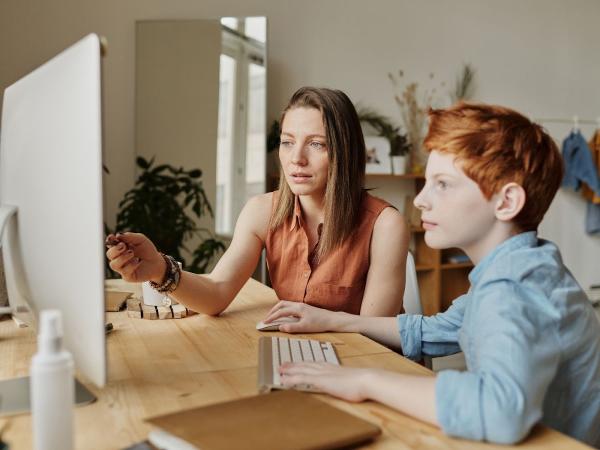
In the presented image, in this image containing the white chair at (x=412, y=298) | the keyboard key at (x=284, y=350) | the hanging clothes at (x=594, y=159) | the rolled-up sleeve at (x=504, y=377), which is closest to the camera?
the rolled-up sleeve at (x=504, y=377)

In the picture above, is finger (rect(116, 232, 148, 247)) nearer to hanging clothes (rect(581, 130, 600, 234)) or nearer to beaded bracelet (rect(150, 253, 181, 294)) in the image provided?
beaded bracelet (rect(150, 253, 181, 294))

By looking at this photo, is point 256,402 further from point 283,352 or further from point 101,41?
point 101,41

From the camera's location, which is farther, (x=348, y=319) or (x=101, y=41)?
(x=348, y=319)

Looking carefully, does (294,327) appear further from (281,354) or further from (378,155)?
(378,155)

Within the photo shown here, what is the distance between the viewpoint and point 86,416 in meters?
0.96

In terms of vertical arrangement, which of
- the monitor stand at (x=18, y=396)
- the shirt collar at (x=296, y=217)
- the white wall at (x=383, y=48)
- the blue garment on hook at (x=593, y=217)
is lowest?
the blue garment on hook at (x=593, y=217)

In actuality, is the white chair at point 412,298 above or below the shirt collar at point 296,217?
below

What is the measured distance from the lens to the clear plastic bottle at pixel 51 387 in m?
0.76

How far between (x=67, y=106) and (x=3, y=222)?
34 cm

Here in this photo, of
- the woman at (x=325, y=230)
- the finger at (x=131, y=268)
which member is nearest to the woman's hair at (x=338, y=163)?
the woman at (x=325, y=230)

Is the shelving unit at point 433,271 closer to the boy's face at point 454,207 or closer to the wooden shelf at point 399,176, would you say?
the wooden shelf at point 399,176

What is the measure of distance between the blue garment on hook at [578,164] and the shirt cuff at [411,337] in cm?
385

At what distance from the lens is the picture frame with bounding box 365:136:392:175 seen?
4.42 meters

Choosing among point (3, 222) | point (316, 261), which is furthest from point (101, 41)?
point (316, 261)
